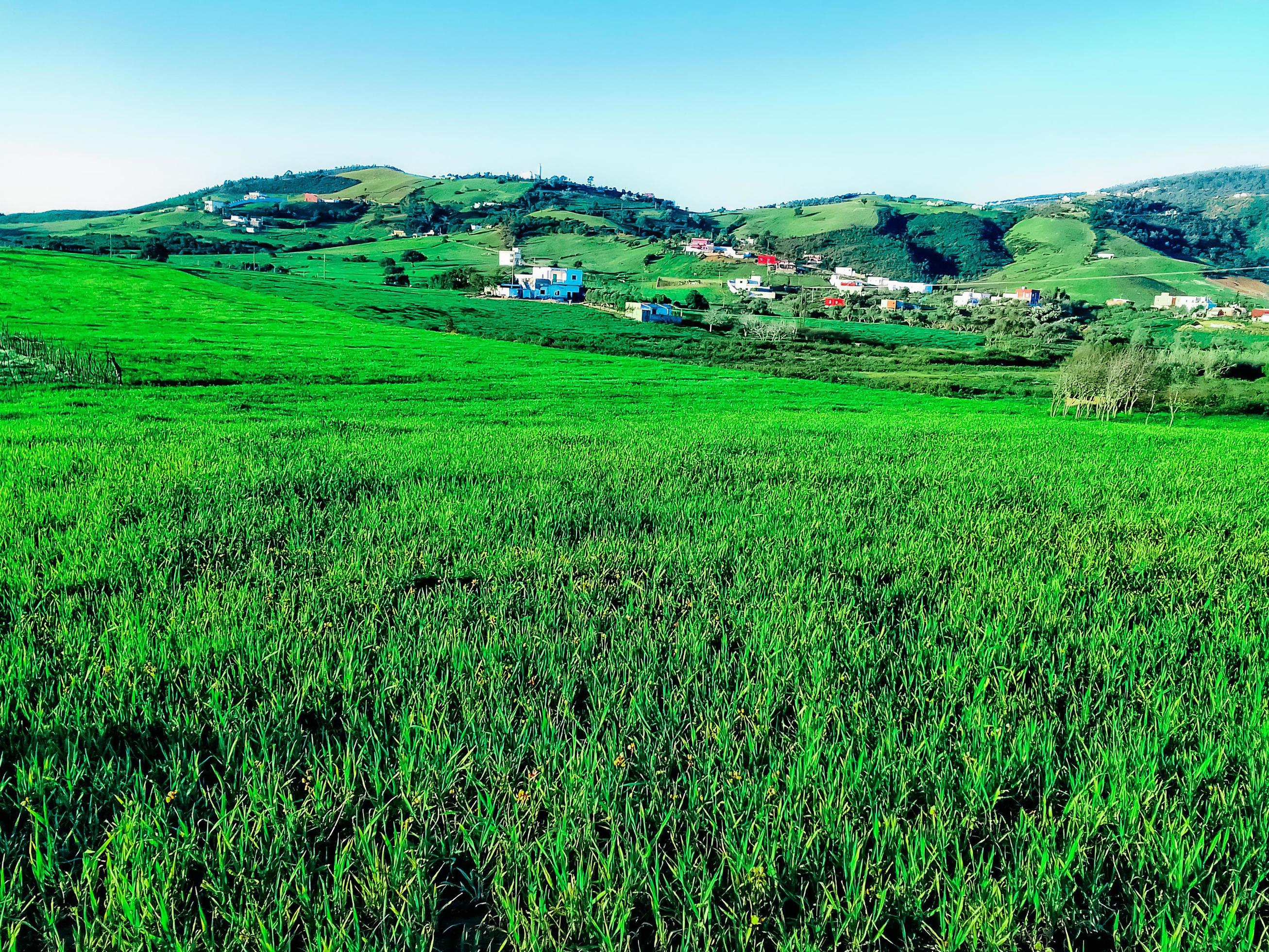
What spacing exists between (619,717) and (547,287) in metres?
125

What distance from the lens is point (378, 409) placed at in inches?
862

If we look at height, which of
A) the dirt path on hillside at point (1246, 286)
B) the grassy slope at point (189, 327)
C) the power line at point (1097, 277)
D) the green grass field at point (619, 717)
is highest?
the power line at point (1097, 277)

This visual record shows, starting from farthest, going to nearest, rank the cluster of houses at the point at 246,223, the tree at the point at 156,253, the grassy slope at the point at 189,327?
the cluster of houses at the point at 246,223 < the tree at the point at 156,253 < the grassy slope at the point at 189,327

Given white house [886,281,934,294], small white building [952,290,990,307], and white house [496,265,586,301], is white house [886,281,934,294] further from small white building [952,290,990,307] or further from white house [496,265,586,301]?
white house [496,265,586,301]

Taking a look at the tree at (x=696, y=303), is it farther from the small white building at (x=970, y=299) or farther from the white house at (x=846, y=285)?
the small white building at (x=970, y=299)

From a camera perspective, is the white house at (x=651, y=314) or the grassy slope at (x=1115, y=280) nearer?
the white house at (x=651, y=314)

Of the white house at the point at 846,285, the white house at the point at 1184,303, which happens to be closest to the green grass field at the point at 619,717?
the white house at the point at 846,285

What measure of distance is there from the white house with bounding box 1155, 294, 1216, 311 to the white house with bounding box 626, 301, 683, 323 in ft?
350

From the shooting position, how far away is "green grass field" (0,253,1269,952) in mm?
2260

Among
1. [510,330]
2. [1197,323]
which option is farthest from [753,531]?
[1197,323]

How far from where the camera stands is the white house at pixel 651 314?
96.7m

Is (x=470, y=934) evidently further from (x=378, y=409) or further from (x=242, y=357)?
(x=242, y=357)

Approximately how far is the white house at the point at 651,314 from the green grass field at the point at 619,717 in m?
90.2

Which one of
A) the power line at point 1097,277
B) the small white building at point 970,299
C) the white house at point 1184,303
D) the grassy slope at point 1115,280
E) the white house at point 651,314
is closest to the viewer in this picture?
the white house at point 651,314
